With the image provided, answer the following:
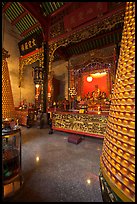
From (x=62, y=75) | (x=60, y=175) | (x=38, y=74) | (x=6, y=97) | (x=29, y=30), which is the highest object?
(x=29, y=30)

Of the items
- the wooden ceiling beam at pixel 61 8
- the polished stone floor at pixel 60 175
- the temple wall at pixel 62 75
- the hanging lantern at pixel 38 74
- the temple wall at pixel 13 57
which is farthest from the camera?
the temple wall at pixel 62 75

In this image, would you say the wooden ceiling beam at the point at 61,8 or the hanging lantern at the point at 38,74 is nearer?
the wooden ceiling beam at the point at 61,8

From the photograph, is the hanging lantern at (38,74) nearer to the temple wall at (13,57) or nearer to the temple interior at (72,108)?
the temple interior at (72,108)

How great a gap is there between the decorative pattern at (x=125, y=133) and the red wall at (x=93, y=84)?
19.0ft

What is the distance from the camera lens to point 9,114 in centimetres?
186

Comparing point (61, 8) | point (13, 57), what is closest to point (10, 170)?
point (61, 8)

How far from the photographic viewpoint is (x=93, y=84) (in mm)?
6809

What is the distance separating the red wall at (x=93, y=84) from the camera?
20.6 feet

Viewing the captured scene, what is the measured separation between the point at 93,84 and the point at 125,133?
653 cm

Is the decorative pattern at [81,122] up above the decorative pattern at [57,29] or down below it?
below

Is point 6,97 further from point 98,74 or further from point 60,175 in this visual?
point 98,74

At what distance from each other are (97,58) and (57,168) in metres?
6.29

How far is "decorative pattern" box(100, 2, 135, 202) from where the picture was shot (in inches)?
19.6

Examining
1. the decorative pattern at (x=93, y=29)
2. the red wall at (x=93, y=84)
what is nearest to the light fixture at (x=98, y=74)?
the red wall at (x=93, y=84)
